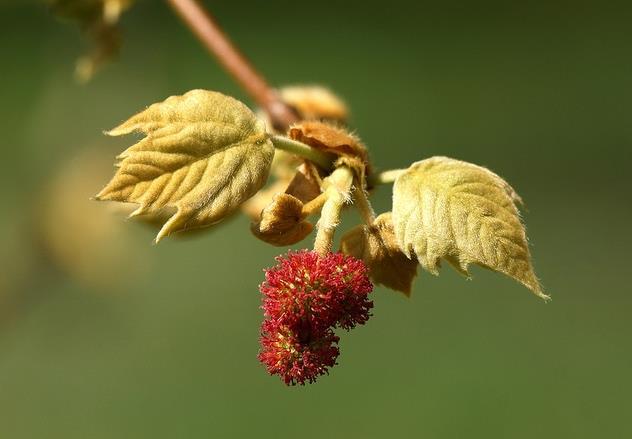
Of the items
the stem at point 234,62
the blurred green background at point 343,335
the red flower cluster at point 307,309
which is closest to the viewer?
the red flower cluster at point 307,309

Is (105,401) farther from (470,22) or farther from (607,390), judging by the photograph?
(470,22)

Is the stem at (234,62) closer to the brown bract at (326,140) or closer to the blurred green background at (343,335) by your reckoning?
the brown bract at (326,140)

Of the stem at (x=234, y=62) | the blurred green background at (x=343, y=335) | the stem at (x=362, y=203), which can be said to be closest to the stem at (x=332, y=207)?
the stem at (x=362, y=203)

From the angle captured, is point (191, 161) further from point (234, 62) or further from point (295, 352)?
point (234, 62)

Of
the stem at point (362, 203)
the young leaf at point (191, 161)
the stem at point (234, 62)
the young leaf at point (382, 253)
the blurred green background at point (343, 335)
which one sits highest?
the blurred green background at point (343, 335)

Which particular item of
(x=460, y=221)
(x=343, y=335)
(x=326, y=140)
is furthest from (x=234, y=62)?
(x=343, y=335)

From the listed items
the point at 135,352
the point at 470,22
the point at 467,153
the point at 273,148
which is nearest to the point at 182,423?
the point at 135,352

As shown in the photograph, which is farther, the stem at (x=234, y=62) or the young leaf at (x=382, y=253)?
the stem at (x=234, y=62)
